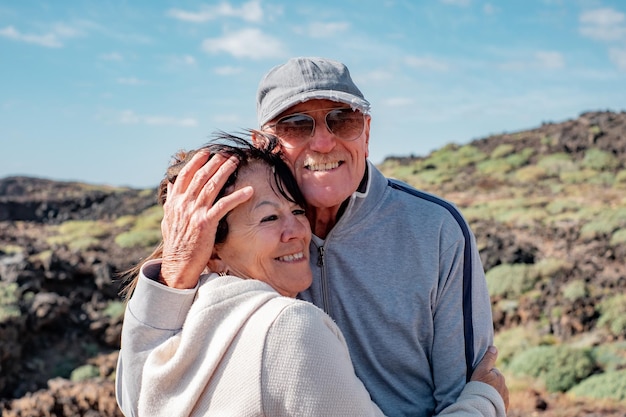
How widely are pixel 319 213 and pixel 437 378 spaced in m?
0.79

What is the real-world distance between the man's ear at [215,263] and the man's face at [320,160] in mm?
502

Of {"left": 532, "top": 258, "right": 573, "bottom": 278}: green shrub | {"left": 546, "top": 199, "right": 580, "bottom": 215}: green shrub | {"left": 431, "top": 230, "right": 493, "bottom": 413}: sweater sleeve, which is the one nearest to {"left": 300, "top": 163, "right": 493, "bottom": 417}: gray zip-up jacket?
{"left": 431, "top": 230, "right": 493, "bottom": 413}: sweater sleeve

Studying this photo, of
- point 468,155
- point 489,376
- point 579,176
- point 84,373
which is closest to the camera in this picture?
point 489,376

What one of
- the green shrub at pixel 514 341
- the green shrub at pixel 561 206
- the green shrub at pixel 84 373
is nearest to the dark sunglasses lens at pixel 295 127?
the green shrub at pixel 514 341

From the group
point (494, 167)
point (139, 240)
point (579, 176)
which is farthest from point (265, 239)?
point (494, 167)

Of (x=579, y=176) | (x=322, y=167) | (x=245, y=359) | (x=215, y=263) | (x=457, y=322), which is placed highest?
(x=322, y=167)

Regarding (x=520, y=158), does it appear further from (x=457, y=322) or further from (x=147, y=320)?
(x=147, y=320)

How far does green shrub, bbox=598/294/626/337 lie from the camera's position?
1067 centimetres

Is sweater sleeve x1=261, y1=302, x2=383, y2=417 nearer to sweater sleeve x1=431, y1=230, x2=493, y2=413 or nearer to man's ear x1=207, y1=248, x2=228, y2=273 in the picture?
man's ear x1=207, y1=248, x2=228, y2=273

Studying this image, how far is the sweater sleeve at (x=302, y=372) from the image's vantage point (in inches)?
75.7

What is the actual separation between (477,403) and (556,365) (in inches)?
296

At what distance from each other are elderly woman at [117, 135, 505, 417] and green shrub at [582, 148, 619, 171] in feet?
98.5

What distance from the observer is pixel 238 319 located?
2.02 metres

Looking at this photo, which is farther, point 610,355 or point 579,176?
point 579,176
